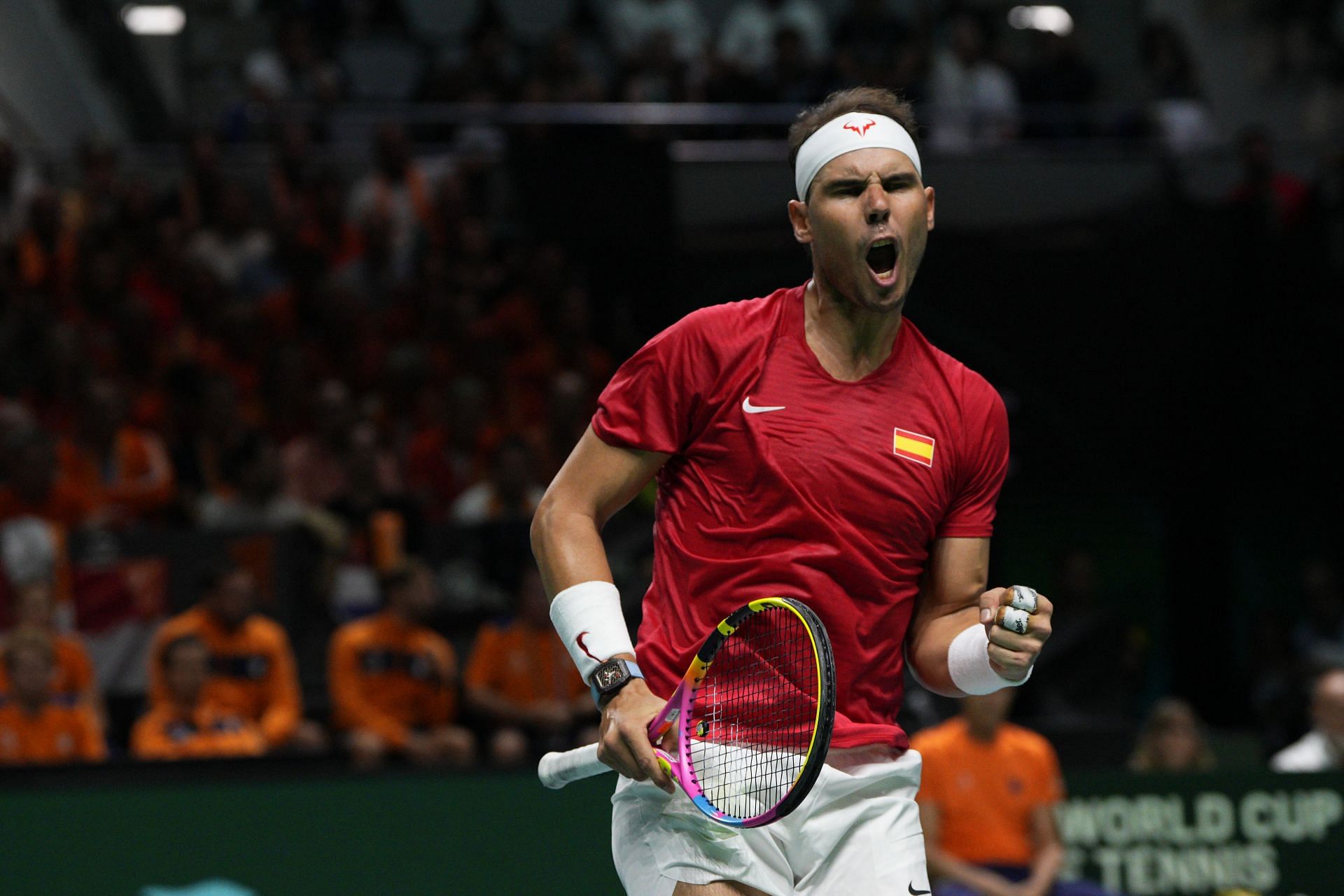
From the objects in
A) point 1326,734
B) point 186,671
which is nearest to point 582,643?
point 186,671

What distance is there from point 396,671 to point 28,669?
1704 millimetres

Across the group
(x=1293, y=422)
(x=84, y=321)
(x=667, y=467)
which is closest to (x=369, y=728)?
(x=84, y=321)

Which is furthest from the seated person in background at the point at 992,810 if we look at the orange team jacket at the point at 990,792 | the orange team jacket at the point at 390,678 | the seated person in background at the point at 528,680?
the orange team jacket at the point at 390,678

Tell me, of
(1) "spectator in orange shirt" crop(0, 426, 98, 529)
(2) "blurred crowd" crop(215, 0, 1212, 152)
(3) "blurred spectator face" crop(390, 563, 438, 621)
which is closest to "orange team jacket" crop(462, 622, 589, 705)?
(3) "blurred spectator face" crop(390, 563, 438, 621)

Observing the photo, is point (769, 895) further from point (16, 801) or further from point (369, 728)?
point (369, 728)

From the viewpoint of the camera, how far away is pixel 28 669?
8055 millimetres

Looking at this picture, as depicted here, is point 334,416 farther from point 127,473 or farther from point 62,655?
point 62,655

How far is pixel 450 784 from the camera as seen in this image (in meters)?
7.16

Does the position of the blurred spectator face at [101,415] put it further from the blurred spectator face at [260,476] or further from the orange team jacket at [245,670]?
the orange team jacket at [245,670]

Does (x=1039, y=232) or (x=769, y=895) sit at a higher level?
(x=1039, y=232)

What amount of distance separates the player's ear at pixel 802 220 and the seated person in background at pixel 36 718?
17.9 feet

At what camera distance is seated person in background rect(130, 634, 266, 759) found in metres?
8.11

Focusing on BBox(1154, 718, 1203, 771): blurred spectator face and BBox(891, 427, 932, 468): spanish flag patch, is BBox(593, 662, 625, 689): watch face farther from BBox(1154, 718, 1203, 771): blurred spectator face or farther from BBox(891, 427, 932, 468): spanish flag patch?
BBox(1154, 718, 1203, 771): blurred spectator face

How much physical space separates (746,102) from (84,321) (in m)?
5.28
